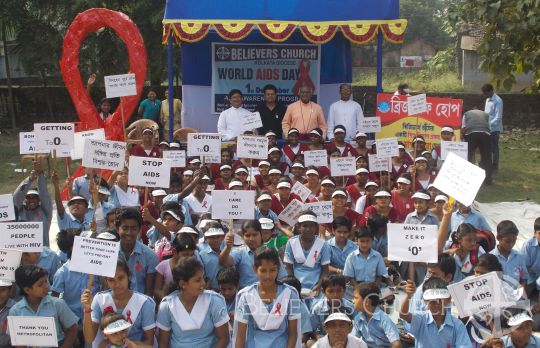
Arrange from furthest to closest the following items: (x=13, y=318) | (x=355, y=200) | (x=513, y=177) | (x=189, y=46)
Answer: (x=513, y=177) → (x=189, y=46) → (x=355, y=200) → (x=13, y=318)

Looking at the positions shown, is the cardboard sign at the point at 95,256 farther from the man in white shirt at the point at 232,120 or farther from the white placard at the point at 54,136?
the man in white shirt at the point at 232,120

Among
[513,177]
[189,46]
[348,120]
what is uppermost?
[189,46]

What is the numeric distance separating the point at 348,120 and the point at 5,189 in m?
6.41

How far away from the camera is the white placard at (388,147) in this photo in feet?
30.3

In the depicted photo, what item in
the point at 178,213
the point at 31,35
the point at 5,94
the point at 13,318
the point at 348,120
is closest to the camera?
the point at 13,318

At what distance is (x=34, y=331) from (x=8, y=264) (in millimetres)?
811

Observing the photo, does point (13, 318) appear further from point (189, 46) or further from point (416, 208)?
point (189, 46)

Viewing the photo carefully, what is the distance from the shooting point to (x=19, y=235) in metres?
6.05

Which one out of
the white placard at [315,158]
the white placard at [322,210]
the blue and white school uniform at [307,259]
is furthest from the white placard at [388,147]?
the blue and white school uniform at [307,259]

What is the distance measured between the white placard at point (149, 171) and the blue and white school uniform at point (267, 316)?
268cm

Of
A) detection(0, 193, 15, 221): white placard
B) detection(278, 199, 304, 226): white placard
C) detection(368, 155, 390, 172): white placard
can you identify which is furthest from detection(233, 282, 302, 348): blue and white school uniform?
detection(368, 155, 390, 172): white placard

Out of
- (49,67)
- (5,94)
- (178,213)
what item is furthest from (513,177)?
(5,94)

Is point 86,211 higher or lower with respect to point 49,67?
lower

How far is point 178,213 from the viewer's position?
274 inches
